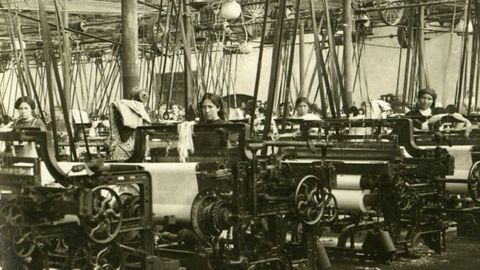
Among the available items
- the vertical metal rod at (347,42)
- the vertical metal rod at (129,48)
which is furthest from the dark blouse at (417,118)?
the vertical metal rod at (129,48)

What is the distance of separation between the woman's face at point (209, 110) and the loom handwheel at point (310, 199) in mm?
1552

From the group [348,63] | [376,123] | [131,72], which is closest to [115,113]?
[131,72]

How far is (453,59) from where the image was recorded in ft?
72.7

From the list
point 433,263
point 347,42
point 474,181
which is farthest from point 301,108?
point 433,263

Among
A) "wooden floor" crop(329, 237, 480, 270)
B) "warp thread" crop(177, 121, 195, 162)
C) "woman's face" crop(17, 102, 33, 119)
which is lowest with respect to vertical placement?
"wooden floor" crop(329, 237, 480, 270)

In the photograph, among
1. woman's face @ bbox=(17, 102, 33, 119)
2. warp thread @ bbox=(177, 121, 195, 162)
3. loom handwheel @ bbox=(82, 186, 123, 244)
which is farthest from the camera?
woman's face @ bbox=(17, 102, 33, 119)

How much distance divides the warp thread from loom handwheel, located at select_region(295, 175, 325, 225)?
1095 millimetres

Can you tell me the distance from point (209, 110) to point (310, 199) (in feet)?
5.51

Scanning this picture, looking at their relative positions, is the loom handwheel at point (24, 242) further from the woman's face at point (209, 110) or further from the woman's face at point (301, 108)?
the woman's face at point (301, 108)

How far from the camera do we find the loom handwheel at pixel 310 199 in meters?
5.68

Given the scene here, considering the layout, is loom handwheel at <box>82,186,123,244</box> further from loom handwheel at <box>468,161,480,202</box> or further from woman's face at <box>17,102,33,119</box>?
loom handwheel at <box>468,161,480,202</box>

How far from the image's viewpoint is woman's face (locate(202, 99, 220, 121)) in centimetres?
702

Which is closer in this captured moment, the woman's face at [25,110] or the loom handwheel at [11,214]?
the loom handwheel at [11,214]

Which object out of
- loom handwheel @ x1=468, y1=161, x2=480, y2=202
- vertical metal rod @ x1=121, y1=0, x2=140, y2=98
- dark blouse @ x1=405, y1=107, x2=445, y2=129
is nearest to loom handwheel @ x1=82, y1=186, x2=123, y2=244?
loom handwheel @ x1=468, y1=161, x2=480, y2=202
